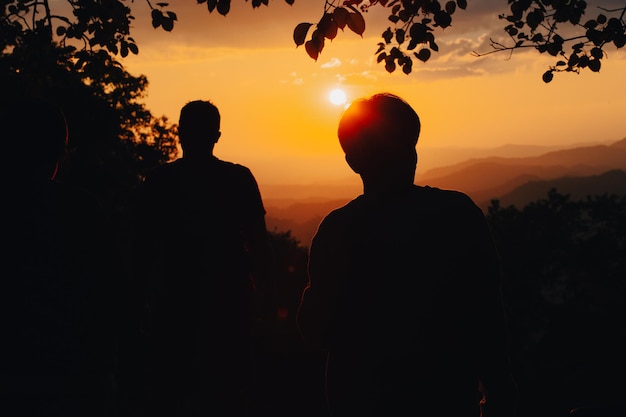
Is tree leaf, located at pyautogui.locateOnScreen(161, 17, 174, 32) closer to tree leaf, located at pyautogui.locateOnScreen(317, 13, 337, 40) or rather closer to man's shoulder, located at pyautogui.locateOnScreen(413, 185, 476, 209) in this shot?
tree leaf, located at pyautogui.locateOnScreen(317, 13, 337, 40)

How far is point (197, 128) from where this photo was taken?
188 inches

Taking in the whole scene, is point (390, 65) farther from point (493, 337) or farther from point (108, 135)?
point (108, 135)

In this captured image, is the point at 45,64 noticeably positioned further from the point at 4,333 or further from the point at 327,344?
the point at 327,344

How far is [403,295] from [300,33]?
9.45ft

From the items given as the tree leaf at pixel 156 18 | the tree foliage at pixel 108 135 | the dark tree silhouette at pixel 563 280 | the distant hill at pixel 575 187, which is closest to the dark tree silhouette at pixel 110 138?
the tree foliage at pixel 108 135

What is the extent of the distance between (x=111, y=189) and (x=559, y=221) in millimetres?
24833

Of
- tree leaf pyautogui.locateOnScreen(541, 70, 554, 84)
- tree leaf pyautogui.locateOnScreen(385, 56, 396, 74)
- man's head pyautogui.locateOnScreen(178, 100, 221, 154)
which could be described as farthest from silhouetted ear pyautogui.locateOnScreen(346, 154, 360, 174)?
tree leaf pyautogui.locateOnScreen(541, 70, 554, 84)

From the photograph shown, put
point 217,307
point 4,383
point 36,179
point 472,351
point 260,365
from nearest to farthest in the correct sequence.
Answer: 1. point 472,351
2. point 4,383
3. point 36,179
4. point 217,307
5. point 260,365

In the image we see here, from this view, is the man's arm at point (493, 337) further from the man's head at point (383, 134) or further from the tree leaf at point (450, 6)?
the tree leaf at point (450, 6)

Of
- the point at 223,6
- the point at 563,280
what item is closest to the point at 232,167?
the point at 223,6

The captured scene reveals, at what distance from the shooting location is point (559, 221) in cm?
3975

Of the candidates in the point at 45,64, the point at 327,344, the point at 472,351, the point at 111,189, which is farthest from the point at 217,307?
the point at 111,189

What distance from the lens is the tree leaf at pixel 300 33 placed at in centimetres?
497

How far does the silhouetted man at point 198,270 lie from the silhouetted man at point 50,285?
130 centimetres
